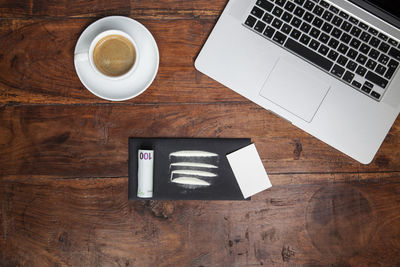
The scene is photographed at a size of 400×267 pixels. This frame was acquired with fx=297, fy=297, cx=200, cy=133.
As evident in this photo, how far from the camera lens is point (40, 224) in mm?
855

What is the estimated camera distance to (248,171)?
2.77 ft

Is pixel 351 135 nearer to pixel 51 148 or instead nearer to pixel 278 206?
pixel 278 206

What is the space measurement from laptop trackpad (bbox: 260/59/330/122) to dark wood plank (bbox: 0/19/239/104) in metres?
0.10

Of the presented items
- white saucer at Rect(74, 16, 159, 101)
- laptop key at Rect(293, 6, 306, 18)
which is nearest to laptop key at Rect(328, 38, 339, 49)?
laptop key at Rect(293, 6, 306, 18)

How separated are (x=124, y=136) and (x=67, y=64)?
26 cm

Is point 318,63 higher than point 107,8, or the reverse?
point 318,63

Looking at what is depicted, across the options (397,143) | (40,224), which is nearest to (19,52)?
(40,224)

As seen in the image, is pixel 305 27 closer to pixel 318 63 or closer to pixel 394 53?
pixel 318 63

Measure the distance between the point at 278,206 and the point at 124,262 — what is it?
472 mm

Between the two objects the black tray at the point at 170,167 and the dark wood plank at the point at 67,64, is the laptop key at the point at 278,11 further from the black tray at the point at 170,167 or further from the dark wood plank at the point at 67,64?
the black tray at the point at 170,167

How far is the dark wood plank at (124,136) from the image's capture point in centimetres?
85

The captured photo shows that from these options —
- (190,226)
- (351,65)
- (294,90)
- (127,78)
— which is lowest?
(190,226)

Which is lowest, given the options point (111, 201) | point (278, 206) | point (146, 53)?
point (111, 201)

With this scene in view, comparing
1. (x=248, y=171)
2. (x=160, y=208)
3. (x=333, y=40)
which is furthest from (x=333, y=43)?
(x=160, y=208)
